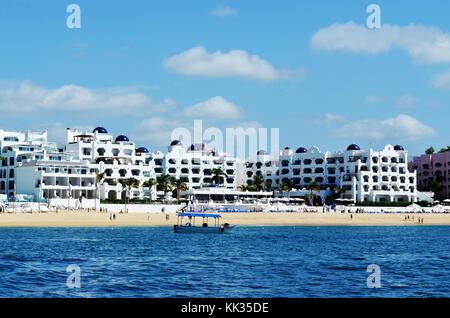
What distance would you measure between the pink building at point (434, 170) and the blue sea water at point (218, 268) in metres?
113

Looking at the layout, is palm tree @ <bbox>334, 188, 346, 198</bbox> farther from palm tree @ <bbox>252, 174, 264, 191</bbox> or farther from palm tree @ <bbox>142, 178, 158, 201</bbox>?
palm tree @ <bbox>142, 178, 158, 201</bbox>

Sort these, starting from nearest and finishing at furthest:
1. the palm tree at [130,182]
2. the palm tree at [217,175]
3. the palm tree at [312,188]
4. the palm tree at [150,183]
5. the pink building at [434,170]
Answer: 1. the palm tree at [130,182]
2. the palm tree at [150,183]
3. the palm tree at [312,188]
4. the palm tree at [217,175]
5. the pink building at [434,170]

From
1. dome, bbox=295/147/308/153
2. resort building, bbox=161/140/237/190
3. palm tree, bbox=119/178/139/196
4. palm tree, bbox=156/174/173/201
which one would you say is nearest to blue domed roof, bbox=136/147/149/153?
resort building, bbox=161/140/237/190

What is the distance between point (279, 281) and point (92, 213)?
7157cm

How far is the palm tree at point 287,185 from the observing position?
476ft

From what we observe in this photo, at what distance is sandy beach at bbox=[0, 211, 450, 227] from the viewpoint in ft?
282

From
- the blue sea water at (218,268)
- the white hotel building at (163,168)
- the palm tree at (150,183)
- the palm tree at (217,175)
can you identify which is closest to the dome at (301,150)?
the white hotel building at (163,168)

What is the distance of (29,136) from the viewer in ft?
465

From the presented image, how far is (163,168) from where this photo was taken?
150 m

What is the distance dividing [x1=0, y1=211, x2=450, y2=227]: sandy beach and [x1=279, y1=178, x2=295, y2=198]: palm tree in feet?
98.0

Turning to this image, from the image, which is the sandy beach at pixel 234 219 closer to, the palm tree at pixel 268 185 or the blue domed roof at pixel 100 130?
the palm tree at pixel 268 185
